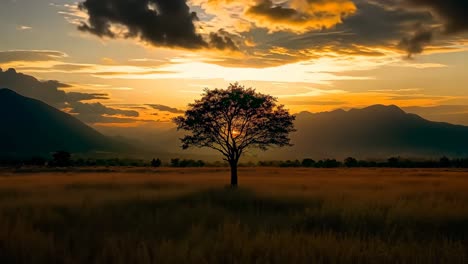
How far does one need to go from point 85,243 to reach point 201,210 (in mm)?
9014

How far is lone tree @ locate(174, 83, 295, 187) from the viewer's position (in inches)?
1779

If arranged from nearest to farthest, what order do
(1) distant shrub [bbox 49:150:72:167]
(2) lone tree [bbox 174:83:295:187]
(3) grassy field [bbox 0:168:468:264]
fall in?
(3) grassy field [bbox 0:168:468:264] < (2) lone tree [bbox 174:83:295:187] < (1) distant shrub [bbox 49:150:72:167]

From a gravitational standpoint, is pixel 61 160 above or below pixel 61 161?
above

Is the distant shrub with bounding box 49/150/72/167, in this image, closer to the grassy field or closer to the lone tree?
the lone tree

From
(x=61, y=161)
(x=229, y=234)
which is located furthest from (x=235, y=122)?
(x=61, y=161)

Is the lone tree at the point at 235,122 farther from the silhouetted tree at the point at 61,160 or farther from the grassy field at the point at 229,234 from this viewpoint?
the silhouetted tree at the point at 61,160

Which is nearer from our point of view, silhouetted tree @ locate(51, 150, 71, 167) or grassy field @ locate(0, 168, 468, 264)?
grassy field @ locate(0, 168, 468, 264)

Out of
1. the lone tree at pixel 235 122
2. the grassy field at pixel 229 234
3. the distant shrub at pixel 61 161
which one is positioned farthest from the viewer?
the distant shrub at pixel 61 161

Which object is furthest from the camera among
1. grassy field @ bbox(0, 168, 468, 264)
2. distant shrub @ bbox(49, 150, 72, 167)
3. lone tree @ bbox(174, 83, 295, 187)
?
distant shrub @ bbox(49, 150, 72, 167)

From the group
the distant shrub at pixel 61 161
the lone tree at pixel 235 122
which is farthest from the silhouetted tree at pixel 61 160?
the lone tree at pixel 235 122

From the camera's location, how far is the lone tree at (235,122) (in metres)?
45.2

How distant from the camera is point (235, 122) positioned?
45625 millimetres

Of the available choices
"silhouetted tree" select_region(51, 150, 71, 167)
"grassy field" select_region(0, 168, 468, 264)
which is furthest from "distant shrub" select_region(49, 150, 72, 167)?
"grassy field" select_region(0, 168, 468, 264)

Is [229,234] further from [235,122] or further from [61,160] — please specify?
[61,160]
